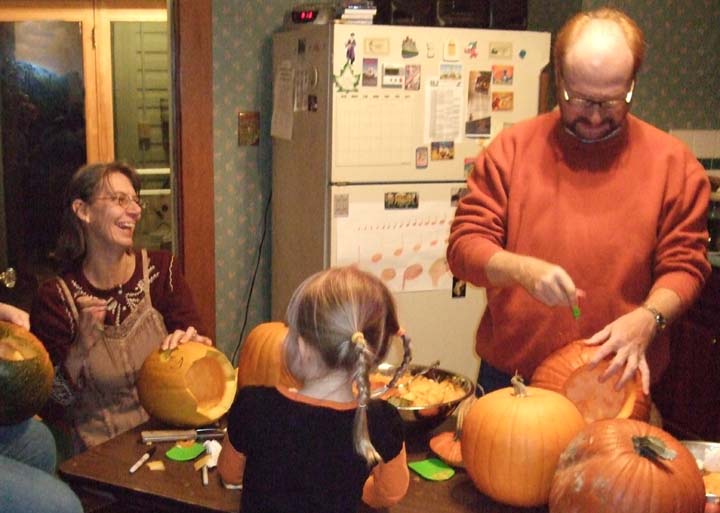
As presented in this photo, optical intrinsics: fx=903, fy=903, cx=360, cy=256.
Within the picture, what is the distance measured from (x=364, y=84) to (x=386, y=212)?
1.43 feet

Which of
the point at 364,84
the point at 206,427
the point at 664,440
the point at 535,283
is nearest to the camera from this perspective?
the point at 664,440

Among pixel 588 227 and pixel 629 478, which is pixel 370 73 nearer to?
pixel 588 227

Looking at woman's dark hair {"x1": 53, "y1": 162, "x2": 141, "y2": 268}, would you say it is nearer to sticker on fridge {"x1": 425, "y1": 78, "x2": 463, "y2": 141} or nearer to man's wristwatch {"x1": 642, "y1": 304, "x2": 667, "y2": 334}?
sticker on fridge {"x1": 425, "y1": 78, "x2": 463, "y2": 141}

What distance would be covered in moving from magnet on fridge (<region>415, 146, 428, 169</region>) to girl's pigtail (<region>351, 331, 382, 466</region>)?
5.95 ft

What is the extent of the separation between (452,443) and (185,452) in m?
0.46

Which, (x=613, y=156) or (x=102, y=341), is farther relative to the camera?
(x=102, y=341)

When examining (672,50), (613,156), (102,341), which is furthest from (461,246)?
(672,50)

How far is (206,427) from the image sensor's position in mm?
1673

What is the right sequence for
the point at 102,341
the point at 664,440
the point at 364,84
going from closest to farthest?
the point at 664,440
the point at 102,341
the point at 364,84

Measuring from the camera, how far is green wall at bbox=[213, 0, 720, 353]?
3416 millimetres

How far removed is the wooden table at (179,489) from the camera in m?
1.38

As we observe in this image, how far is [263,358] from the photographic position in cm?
171

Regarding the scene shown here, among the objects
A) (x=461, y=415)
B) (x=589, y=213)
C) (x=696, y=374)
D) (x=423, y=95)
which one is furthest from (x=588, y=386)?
(x=696, y=374)

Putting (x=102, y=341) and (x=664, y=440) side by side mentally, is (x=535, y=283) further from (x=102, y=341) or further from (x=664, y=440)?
(x=102, y=341)
